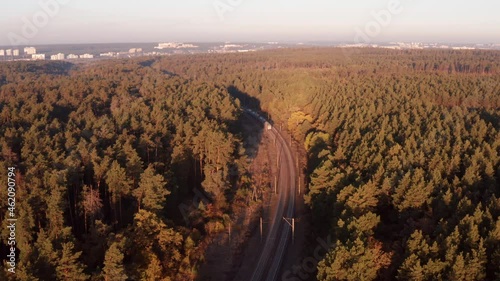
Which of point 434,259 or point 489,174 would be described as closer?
point 434,259

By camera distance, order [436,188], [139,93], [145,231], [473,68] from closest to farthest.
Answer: [145,231] → [436,188] → [139,93] → [473,68]

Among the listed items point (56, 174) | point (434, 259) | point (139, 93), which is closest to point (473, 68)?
point (139, 93)

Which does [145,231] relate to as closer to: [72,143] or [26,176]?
[26,176]

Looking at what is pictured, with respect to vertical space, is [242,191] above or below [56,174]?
below

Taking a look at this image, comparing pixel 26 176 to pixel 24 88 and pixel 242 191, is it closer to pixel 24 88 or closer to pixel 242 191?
pixel 242 191

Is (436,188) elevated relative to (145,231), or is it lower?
elevated

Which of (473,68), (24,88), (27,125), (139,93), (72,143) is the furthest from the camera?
(473,68)

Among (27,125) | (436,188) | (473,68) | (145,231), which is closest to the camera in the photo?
(145,231)

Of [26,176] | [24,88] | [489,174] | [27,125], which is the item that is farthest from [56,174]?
[24,88]

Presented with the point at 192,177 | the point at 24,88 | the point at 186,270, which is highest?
the point at 24,88
